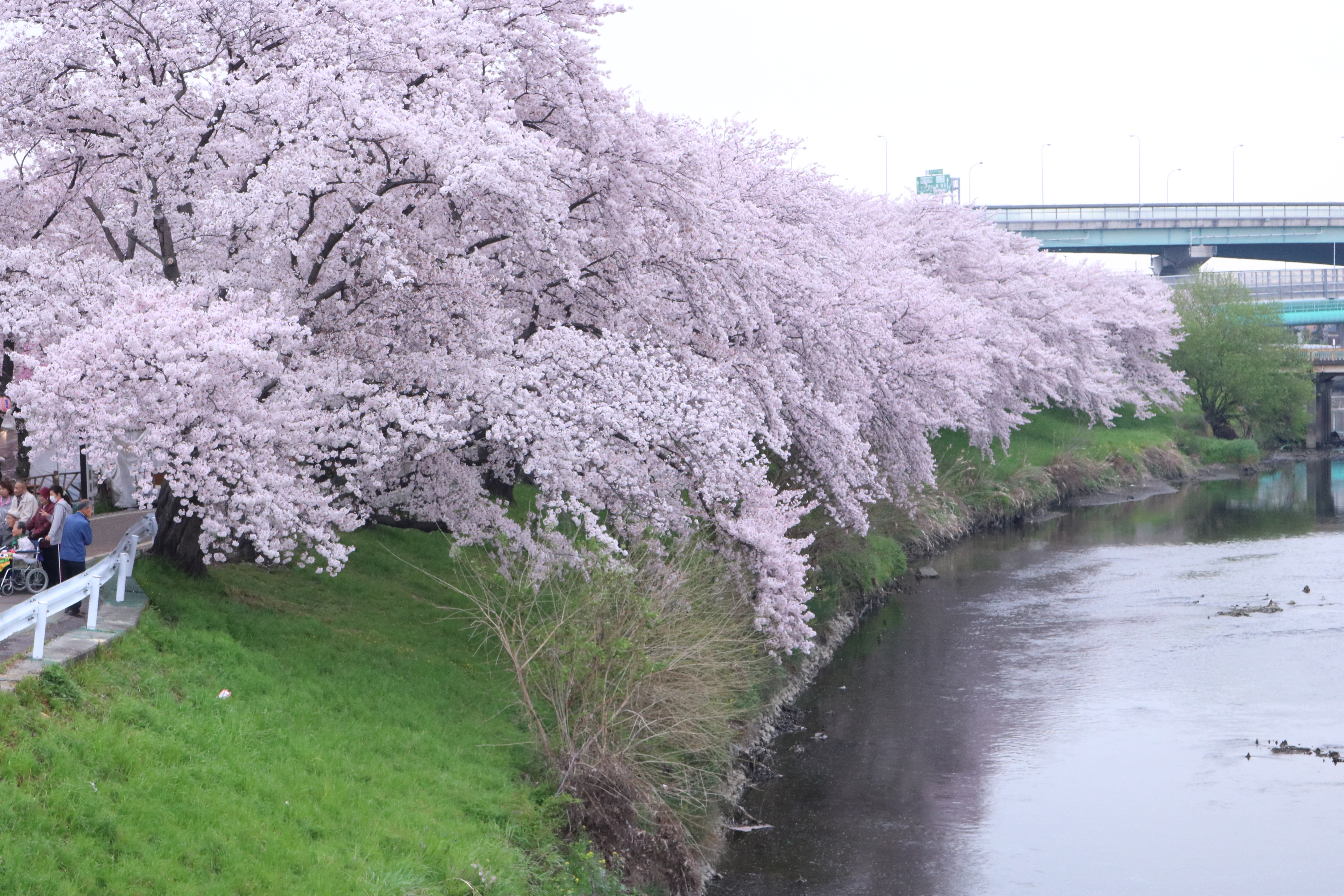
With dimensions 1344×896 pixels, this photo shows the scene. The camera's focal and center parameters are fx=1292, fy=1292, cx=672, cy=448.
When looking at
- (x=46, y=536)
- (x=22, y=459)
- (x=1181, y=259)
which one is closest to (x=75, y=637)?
(x=46, y=536)

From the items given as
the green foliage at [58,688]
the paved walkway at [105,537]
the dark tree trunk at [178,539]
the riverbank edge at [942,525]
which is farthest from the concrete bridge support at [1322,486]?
the green foliage at [58,688]

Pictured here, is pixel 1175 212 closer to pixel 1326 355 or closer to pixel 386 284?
pixel 1326 355

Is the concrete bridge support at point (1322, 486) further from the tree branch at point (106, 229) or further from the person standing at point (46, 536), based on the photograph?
the person standing at point (46, 536)

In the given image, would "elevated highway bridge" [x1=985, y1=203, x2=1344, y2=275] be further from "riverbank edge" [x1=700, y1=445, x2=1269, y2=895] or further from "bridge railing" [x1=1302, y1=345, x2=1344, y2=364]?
"riverbank edge" [x1=700, y1=445, x2=1269, y2=895]

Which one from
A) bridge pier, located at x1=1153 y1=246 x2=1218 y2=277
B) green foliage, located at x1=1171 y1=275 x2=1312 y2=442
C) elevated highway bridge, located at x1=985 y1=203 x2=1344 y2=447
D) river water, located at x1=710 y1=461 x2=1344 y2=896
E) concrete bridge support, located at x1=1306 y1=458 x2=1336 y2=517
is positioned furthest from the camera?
bridge pier, located at x1=1153 y1=246 x2=1218 y2=277

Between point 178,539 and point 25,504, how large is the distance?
2.35m

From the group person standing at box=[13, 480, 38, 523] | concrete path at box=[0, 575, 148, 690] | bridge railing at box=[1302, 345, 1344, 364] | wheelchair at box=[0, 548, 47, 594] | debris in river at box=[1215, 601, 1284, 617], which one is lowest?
debris in river at box=[1215, 601, 1284, 617]

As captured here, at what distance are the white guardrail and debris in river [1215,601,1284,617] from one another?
79.6 ft

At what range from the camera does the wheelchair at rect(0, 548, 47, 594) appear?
56.9 ft

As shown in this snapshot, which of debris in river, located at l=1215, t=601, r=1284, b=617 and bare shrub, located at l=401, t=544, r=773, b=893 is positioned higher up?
bare shrub, located at l=401, t=544, r=773, b=893

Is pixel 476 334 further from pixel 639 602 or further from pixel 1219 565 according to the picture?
pixel 1219 565

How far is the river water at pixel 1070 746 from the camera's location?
17078 mm

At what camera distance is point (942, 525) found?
131ft

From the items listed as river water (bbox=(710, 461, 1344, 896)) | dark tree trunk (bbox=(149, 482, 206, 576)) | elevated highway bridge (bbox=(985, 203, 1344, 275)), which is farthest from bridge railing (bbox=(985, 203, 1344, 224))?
dark tree trunk (bbox=(149, 482, 206, 576))
